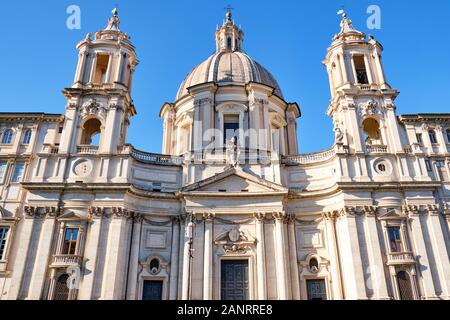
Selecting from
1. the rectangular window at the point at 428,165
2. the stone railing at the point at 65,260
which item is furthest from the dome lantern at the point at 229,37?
the stone railing at the point at 65,260

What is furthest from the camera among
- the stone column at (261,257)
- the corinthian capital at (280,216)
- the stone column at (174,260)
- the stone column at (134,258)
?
the corinthian capital at (280,216)

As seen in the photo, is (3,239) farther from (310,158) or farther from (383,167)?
(383,167)

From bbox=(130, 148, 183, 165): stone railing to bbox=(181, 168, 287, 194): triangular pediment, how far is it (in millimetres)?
3341

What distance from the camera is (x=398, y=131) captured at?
30.8 meters

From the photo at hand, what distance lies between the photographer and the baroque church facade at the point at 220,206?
83.9 ft

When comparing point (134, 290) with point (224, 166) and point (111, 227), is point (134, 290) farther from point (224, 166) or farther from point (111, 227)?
point (224, 166)

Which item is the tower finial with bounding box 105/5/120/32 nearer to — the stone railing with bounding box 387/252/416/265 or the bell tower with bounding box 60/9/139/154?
the bell tower with bounding box 60/9/139/154

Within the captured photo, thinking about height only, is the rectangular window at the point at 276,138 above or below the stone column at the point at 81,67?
below

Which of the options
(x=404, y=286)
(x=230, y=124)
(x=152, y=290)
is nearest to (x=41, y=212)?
(x=152, y=290)

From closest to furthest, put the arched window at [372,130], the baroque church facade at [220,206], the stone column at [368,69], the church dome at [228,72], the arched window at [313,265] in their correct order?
the baroque church facade at [220,206], the arched window at [313,265], the stone column at [368,69], the arched window at [372,130], the church dome at [228,72]

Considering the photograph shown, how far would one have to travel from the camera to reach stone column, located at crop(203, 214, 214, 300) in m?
25.7

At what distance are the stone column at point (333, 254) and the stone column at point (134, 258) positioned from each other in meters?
13.2

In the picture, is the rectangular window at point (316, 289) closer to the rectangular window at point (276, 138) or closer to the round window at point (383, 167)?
the round window at point (383, 167)

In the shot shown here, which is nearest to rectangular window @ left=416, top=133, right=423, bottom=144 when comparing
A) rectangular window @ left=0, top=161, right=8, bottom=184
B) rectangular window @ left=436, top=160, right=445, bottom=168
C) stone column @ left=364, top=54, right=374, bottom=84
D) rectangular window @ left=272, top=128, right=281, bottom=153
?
rectangular window @ left=436, top=160, right=445, bottom=168
